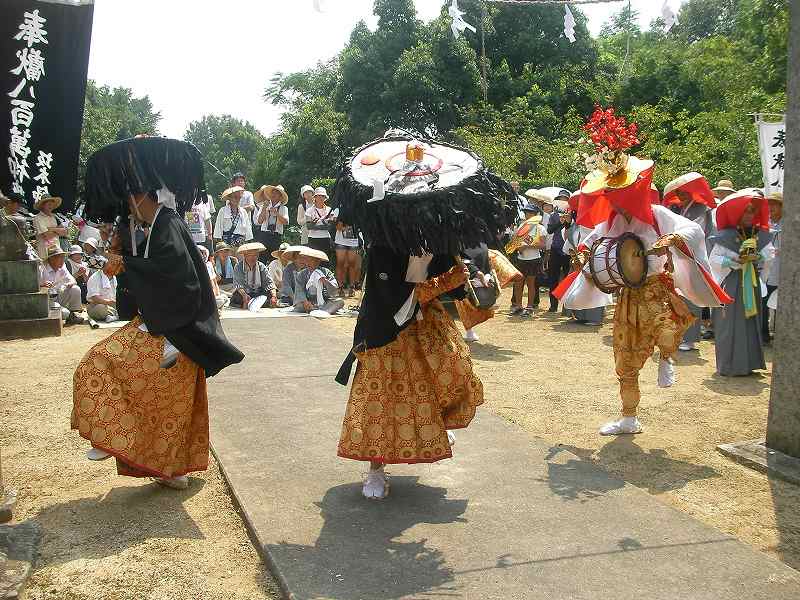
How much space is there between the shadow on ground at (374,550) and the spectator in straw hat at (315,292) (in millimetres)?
7193

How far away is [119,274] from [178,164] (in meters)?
0.70

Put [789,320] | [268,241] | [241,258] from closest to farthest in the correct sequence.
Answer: [789,320] < [241,258] < [268,241]

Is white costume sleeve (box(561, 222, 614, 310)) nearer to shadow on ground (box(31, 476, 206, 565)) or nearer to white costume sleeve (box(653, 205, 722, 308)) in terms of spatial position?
white costume sleeve (box(653, 205, 722, 308))

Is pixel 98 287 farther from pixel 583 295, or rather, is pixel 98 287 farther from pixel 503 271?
pixel 583 295

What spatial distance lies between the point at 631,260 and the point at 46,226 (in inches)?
375

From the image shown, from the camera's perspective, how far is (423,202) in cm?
382

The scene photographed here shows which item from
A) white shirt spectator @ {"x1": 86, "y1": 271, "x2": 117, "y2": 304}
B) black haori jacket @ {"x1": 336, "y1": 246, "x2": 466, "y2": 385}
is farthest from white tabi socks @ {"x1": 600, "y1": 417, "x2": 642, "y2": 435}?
white shirt spectator @ {"x1": 86, "y1": 271, "x2": 117, "y2": 304}

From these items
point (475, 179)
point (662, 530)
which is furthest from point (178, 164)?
point (662, 530)

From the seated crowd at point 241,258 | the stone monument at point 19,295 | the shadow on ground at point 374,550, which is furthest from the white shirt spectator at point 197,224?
the shadow on ground at point 374,550

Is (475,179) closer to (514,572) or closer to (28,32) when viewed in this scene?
(514,572)

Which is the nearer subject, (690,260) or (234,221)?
(690,260)

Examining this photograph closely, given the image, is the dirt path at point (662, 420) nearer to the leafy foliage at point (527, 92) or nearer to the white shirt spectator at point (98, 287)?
the white shirt spectator at point (98, 287)

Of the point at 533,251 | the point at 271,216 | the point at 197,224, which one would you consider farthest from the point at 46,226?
the point at 533,251

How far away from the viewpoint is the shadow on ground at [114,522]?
3869mm
